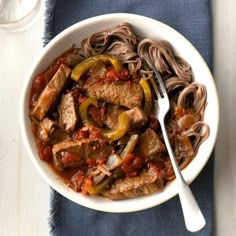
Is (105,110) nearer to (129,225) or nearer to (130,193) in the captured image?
(130,193)

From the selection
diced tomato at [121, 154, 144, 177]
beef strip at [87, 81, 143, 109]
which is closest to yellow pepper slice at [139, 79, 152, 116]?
beef strip at [87, 81, 143, 109]

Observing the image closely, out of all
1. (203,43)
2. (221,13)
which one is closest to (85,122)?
(203,43)

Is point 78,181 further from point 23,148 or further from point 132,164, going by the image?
point 23,148

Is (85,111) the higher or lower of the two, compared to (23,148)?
higher

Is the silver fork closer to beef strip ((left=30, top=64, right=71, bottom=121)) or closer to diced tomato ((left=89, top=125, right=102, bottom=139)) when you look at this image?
diced tomato ((left=89, top=125, right=102, bottom=139))

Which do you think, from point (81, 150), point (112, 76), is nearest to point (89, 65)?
point (112, 76)

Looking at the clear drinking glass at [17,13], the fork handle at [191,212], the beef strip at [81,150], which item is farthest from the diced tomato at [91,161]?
the clear drinking glass at [17,13]

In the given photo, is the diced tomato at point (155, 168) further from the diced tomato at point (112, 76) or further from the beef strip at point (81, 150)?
the diced tomato at point (112, 76)
